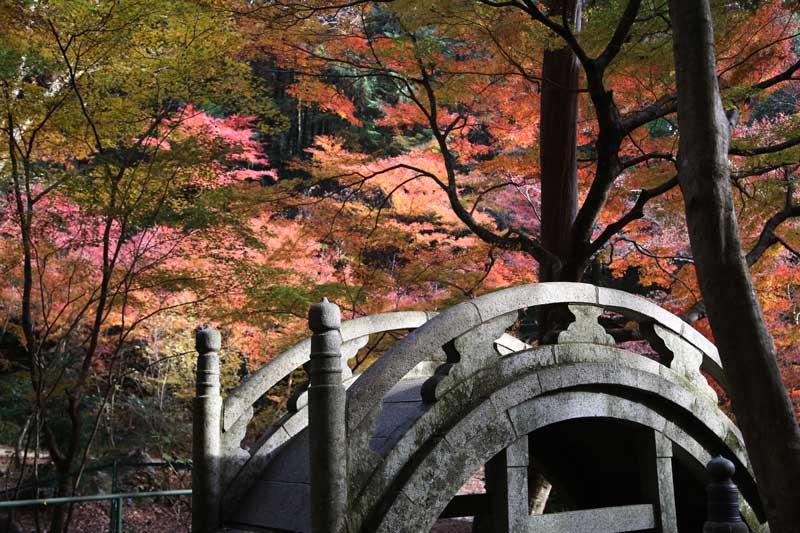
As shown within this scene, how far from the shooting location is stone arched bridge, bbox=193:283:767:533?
4586 mm

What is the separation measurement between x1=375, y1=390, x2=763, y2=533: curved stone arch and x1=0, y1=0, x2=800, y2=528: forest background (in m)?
2.81

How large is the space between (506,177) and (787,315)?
17.4 ft

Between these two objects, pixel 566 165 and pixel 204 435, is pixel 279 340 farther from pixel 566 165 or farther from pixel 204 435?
pixel 204 435

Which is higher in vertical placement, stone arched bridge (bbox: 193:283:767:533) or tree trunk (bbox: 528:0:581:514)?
tree trunk (bbox: 528:0:581:514)

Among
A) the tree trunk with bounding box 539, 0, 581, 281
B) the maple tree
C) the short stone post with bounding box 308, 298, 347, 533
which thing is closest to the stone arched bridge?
the short stone post with bounding box 308, 298, 347, 533

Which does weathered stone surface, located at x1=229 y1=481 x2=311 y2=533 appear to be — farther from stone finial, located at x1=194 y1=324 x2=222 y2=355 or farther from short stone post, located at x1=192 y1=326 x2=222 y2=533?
stone finial, located at x1=194 y1=324 x2=222 y2=355

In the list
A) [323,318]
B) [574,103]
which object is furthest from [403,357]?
[574,103]

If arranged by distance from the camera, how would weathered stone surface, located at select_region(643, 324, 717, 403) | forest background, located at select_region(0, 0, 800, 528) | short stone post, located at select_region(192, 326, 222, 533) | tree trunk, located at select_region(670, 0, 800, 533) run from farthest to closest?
forest background, located at select_region(0, 0, 800, 528) → weathered stone surface, located at select_region(643, 324, 717, 403) → short stone post, located at select_region(192, 326, 222, 533) → tree trunk, located at select_region(670, 0, 800, 533)

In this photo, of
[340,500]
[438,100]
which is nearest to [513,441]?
[340,500]

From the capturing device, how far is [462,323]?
16.9ft

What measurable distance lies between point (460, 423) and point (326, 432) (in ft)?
3.62

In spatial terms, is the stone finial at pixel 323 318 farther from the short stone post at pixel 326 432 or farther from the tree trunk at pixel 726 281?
the tree trunk at pixel 726 281

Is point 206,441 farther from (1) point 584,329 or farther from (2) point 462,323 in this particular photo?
(1) point 584,329

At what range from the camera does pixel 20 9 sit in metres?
7.94
